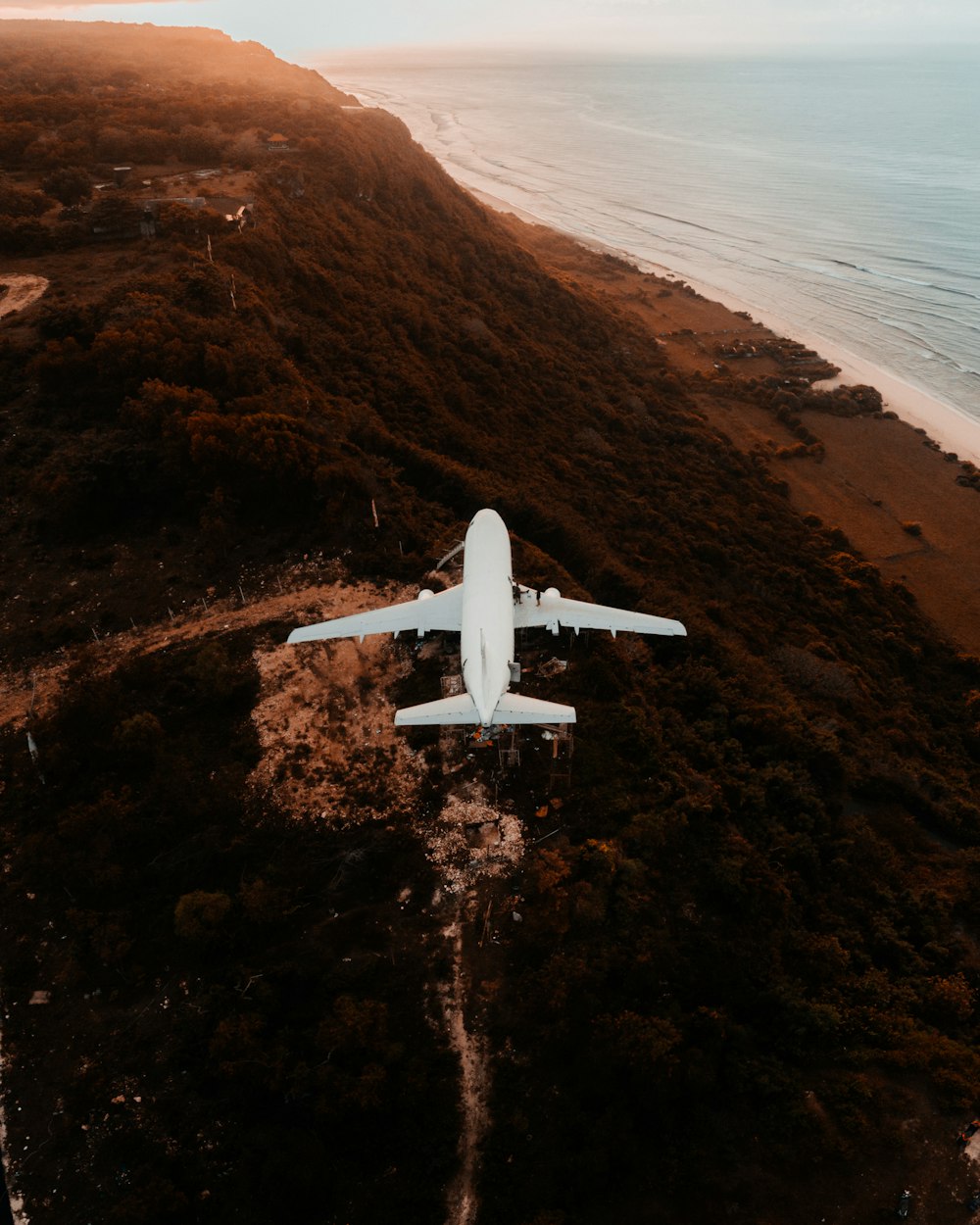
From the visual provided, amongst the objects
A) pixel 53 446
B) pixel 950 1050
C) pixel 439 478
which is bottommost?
pixel 950 1050

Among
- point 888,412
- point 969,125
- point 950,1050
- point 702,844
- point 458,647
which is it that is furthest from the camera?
point 969,125

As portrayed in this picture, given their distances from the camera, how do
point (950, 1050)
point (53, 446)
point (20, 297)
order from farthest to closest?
point (20, 297) < point (53, 446) < point (950, 1050)

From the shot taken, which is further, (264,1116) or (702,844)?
(702,844)

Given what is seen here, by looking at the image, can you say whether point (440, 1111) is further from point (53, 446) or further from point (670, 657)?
point (53, 446)

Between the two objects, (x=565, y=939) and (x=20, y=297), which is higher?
(x=20, y=297)

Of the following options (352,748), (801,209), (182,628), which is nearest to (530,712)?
(352,748)

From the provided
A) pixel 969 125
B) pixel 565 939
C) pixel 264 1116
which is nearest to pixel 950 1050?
pixel 565 939

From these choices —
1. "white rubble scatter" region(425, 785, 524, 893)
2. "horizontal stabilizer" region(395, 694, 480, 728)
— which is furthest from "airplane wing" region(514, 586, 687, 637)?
"white rubble scatter" region(425, 785, 524, 893)
